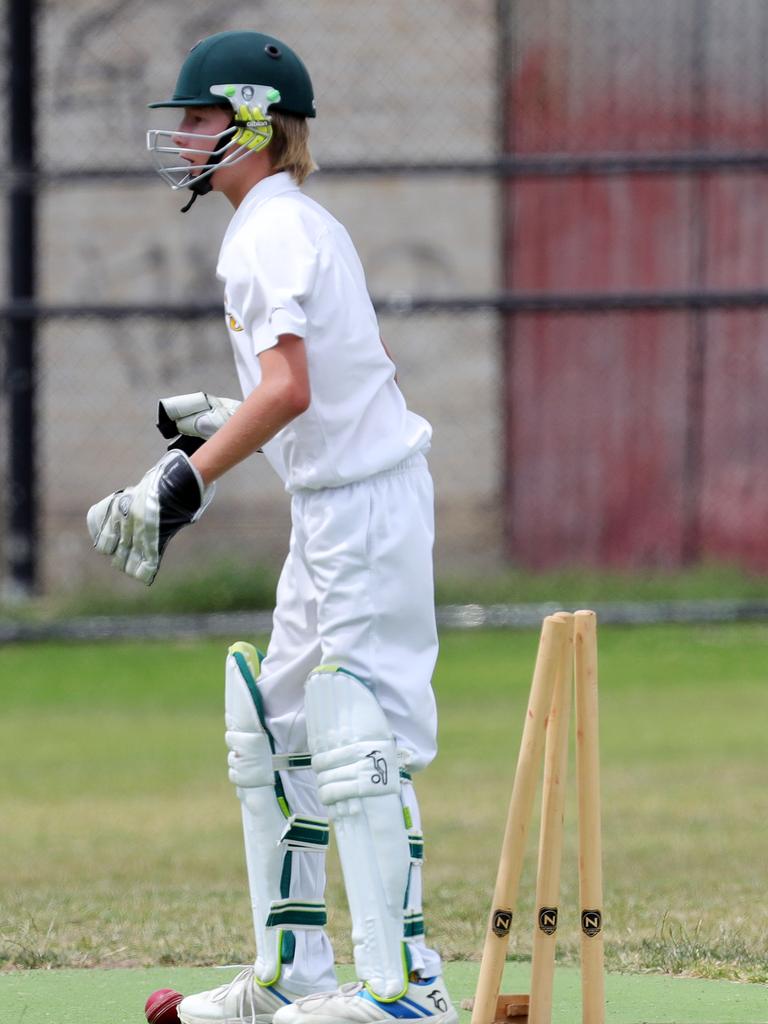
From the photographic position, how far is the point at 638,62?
466 inches

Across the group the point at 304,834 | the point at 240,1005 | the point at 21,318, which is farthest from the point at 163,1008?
the point at 21,318

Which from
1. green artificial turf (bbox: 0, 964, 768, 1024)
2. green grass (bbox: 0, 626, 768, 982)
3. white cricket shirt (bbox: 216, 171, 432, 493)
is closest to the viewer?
white cricket shirt (bbox: 216, 171, 432, 493)

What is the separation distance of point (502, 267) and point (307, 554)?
27.9 feet

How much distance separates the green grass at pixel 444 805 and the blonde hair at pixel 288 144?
1954 mm

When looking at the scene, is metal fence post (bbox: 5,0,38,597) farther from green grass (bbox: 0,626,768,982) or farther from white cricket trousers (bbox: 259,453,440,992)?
white cricket trousers (bbox: 259,453,440,992)

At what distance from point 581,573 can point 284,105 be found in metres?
7.62

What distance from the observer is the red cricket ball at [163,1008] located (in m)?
3.85

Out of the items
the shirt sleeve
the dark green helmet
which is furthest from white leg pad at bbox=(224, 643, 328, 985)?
the dark green helmet

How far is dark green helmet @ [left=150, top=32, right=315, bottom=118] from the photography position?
147 inches

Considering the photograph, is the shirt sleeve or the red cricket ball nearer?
the shirt sleeve

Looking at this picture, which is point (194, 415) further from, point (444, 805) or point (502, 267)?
point (502, 267)

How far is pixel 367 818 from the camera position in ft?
11.6

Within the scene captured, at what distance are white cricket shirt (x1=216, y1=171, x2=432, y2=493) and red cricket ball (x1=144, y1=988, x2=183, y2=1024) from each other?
1063mm

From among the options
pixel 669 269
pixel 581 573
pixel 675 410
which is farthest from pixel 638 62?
pixel 581 573
